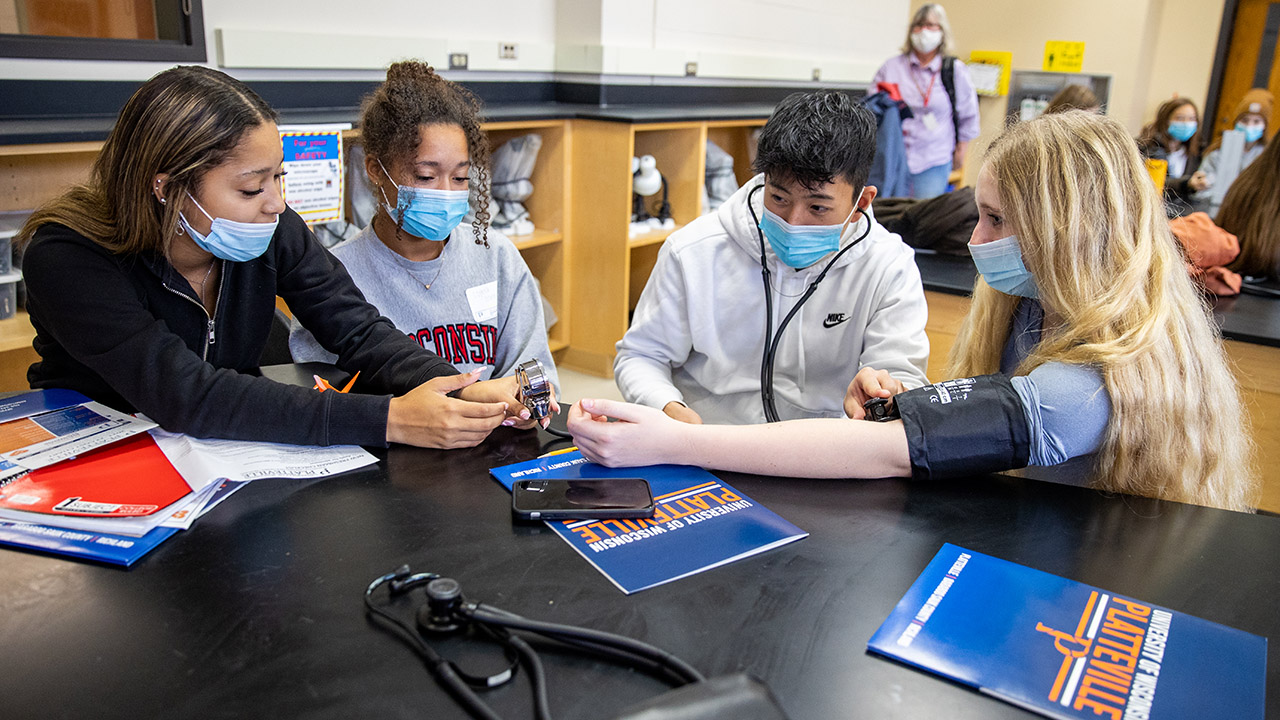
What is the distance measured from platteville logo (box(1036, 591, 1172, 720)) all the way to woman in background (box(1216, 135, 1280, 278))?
94.3 inches

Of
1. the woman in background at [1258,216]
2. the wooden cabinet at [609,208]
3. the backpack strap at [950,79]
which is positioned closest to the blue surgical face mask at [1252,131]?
the backpack strap at [950,79]

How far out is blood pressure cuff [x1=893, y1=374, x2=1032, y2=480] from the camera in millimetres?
1049

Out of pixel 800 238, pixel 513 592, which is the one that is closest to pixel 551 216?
pixel 800 238

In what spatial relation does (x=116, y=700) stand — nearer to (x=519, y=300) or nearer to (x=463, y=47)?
(x=519, y=300)

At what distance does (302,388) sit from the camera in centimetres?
119

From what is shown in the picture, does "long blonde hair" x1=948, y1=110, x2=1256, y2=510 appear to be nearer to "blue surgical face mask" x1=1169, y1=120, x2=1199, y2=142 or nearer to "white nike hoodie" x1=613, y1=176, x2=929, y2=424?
"white nike hoodie" x1=613, y1=176, x2=929, y2=424

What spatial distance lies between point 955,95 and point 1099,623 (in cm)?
436

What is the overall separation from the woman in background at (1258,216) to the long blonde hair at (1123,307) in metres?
1.76

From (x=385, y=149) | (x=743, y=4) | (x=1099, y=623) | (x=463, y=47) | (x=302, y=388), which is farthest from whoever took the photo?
A: (x=743, y=4)

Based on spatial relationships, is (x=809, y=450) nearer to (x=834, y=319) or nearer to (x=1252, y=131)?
(x=834, y=319)

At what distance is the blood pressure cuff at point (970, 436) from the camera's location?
105cm

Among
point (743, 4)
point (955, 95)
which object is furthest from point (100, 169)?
point (955, 95)

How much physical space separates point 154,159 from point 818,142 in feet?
3.30

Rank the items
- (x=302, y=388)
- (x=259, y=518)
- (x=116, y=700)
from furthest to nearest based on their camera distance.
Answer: (x=302, y=388)
(x=259, y=518)
(x=116, y=700)
